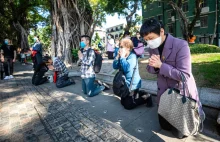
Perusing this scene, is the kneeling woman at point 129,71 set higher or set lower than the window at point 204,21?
lower

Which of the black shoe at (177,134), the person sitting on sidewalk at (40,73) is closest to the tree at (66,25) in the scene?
the person sitting on sidewalk at (40,73)

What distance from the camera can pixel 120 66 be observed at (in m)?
3.37

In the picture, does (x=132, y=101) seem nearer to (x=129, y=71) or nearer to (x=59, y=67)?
(x=129, y=71)

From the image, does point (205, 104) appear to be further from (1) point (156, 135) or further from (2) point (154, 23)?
(2) point (154, 23)

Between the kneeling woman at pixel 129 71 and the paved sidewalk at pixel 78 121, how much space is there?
0.17 m

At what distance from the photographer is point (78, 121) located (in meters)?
2.96

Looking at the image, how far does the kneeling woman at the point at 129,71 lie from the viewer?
3.22 metres

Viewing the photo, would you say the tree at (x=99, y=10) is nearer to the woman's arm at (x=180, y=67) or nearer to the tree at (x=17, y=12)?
the tree at (x=17, y=12)

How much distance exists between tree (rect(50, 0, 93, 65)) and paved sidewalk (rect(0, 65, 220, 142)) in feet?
20.2

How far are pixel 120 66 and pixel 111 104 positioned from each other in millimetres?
1010

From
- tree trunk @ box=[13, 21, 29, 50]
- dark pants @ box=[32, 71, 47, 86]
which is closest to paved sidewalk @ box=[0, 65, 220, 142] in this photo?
dark pants @ box=[32, 71, 47, 86]

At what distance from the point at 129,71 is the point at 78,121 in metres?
1.38

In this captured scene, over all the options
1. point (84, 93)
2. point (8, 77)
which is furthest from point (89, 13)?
point (84, 93)

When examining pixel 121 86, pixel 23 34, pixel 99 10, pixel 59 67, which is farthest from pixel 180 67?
pixel 23 34
